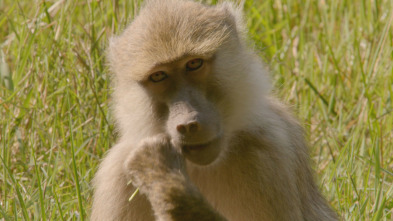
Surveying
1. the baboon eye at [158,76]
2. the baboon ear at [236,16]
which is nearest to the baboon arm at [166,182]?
the baboon eye at [158,76]

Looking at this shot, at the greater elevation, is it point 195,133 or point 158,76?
point 158,76

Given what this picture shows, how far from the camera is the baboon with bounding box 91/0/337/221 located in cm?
381

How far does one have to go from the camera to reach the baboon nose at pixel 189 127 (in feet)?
12.2

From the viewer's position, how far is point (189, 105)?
3818 millimetres

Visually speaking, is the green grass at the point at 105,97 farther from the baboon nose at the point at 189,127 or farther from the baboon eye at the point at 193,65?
the baboon nose at the point at 189,127

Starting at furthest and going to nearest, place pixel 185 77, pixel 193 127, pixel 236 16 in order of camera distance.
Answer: pixel 236 16
pixel 185 77
pixel 193 127

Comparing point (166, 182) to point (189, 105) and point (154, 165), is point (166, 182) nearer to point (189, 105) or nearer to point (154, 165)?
point (154, 165)

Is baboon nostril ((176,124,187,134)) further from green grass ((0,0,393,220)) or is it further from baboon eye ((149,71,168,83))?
green grass ((0,0,393,220))

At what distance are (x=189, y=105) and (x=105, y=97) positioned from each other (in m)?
1.94

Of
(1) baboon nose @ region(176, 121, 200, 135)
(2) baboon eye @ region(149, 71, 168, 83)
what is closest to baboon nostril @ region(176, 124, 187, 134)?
(1) baboon nose @ region(176, 121, 200, 135)

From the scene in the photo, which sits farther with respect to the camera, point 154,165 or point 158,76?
point 158,76

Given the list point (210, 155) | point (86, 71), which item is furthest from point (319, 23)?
point (210, 155)

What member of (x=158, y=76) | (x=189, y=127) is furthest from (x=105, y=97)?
(x=189, y=127)

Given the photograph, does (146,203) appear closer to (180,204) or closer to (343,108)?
(180,204)
